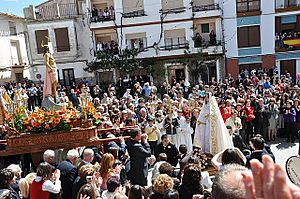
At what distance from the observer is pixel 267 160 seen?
122 centimetres

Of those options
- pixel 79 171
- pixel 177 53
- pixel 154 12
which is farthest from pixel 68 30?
pixel 79 171

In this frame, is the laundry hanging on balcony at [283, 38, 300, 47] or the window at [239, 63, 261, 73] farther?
the window at [239, 63, 261, 73]

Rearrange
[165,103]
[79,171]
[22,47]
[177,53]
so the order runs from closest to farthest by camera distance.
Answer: [79,171] < [165,103] < [177,53] < [22,47]

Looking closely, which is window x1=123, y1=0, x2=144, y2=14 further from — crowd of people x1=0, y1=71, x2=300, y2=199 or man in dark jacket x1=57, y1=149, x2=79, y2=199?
man in dark jacket x1=57, y1=149, x2=79, y2=199

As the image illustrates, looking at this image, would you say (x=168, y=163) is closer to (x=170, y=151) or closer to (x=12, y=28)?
(x=170, y=151)

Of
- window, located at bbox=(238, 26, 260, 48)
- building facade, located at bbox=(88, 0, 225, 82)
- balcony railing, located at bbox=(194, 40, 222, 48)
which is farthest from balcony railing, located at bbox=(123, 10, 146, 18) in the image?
window, located at bbox=(238, 26, 260, 48)

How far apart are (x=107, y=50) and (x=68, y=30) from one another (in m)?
4.49

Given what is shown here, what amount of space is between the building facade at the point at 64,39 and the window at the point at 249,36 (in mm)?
11615

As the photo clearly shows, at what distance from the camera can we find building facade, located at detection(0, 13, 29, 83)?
30.2m

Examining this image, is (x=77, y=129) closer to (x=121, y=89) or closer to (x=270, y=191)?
(x=270, y=191)

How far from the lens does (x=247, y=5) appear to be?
26547mm

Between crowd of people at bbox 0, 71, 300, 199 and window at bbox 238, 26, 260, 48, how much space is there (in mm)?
11395

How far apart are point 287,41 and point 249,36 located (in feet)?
8.80

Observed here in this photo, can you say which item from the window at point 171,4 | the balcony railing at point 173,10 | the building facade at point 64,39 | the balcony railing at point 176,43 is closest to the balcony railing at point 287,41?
the balcony railing at point 176,43
